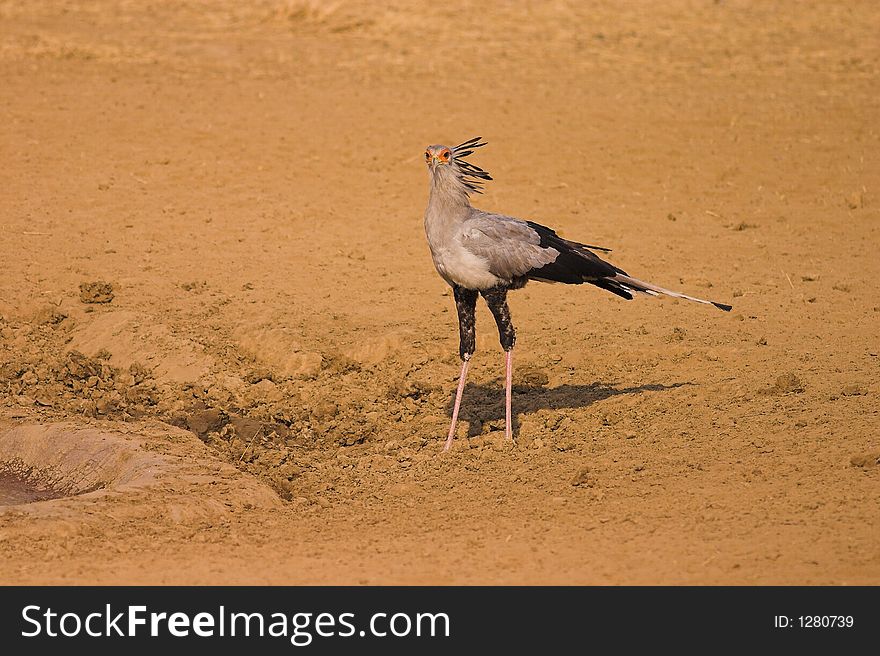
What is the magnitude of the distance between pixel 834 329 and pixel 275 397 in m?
3.75

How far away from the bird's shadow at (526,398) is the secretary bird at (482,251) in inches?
23.2

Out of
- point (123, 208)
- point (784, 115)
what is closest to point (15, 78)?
point (123, 208)

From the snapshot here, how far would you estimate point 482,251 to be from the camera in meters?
6.79

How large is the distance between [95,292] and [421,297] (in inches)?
92.7

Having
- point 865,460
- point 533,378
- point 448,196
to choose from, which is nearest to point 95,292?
point 533,378

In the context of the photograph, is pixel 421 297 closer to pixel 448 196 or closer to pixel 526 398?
pixel 526 398

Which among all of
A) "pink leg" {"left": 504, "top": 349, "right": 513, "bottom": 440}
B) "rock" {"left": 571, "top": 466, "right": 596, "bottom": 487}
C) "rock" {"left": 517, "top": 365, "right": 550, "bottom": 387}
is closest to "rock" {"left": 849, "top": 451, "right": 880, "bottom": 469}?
"rock" {"left": 571, "top": 466, "right": 596, "bottom": 487}

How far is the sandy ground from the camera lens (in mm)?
5883

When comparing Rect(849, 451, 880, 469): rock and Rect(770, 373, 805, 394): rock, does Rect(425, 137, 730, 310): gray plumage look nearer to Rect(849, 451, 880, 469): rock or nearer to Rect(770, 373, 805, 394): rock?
Rect(770, 373, 805, 394): rock

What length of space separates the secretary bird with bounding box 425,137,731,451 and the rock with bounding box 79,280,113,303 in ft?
11.0

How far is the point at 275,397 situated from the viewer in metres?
8.12

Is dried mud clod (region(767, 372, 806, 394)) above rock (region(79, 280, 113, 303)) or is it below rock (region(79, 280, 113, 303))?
below

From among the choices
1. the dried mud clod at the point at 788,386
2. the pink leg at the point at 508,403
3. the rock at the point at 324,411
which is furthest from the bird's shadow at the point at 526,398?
the rock at the point at 324,411

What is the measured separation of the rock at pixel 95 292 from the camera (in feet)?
30.7
